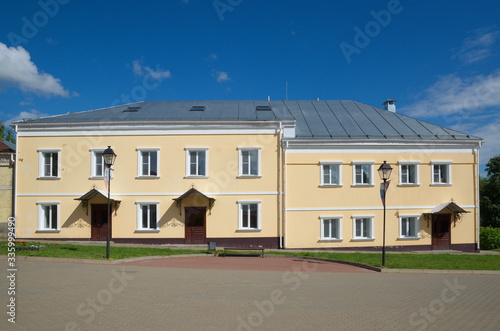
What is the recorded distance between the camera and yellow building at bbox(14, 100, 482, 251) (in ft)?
73.9

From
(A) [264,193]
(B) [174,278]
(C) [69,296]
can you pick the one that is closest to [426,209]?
(A) [264,193]

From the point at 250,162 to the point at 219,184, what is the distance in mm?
2270

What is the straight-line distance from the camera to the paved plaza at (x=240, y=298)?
24.5ft

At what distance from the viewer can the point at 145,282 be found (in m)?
11.2

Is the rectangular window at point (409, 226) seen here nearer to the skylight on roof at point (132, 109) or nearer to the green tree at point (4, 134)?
the skylight on roof at point (132, 109)

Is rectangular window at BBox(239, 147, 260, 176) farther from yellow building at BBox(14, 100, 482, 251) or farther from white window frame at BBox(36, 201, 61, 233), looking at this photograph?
white window frame at BBox(36, 201, 61, 233)

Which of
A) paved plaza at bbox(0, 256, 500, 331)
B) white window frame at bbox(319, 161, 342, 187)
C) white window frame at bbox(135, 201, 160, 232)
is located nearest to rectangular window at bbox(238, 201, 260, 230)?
white window frame at bbox(319, 161, 342, 187)

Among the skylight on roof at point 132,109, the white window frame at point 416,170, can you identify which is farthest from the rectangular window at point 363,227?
the skylight on roof at point 132,109

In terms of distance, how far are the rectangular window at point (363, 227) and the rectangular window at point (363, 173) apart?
2.18 m

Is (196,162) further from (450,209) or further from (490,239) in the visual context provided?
(490,239)

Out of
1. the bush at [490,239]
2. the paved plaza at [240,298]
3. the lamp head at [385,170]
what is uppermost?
the lamp head at [385,170]

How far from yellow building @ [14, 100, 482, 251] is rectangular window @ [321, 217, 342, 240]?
6cm

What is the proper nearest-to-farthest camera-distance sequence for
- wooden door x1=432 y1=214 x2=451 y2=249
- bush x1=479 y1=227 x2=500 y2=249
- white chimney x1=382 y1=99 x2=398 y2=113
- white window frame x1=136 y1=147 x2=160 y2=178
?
white window frame x1=136 y1=147 x2=160 y2=178 → wooden door x1=432 y1=214 x2=451 y2=249 → bush x1=479 y1=227 x2=500 y2=249 → white chimney x1=382 y1=99 x2=398 y2=113

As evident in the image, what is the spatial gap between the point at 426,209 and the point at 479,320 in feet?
55.2
